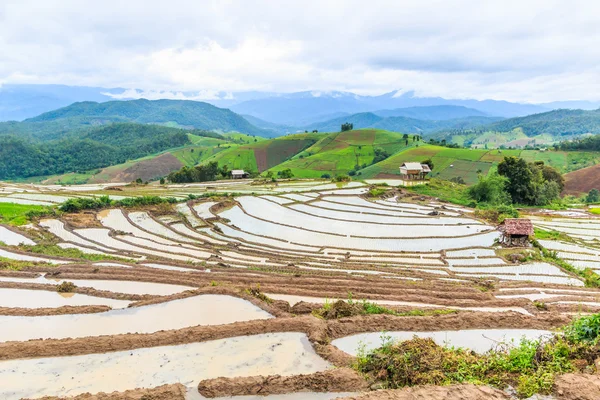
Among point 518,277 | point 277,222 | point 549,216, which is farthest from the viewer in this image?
point 549,216

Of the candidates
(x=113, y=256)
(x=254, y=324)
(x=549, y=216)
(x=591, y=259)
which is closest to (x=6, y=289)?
(x=113, y=256)

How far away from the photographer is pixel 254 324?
10539mm

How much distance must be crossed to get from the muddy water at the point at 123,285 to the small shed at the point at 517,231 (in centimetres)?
2263

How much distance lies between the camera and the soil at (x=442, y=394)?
6.58 meters

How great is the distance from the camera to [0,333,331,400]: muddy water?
8.36 m

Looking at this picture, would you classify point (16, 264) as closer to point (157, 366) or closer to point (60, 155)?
point (157, 366)

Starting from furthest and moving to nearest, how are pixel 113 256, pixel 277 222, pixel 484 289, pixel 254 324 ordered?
pixel 277 222
pixel 113 256
pixel 484 289
pixel 254 324

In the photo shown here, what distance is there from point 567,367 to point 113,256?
23.0 metres

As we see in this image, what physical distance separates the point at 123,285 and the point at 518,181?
4966 cm

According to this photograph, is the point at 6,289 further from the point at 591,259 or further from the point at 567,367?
the point at 591,259

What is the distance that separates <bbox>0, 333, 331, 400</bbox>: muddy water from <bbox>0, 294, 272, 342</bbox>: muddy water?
1.58 meters

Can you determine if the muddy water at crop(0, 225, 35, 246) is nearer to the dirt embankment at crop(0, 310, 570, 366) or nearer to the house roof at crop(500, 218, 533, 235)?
the dirt embankment at crop(0, 310, 570, 366)

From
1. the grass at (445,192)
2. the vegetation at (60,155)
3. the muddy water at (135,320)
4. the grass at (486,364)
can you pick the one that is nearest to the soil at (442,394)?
the grass at (486,364)

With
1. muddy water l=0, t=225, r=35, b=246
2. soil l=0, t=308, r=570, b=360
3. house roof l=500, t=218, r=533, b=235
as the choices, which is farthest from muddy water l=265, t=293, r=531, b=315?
muddy water l=0, t=225, r=35, b=246
